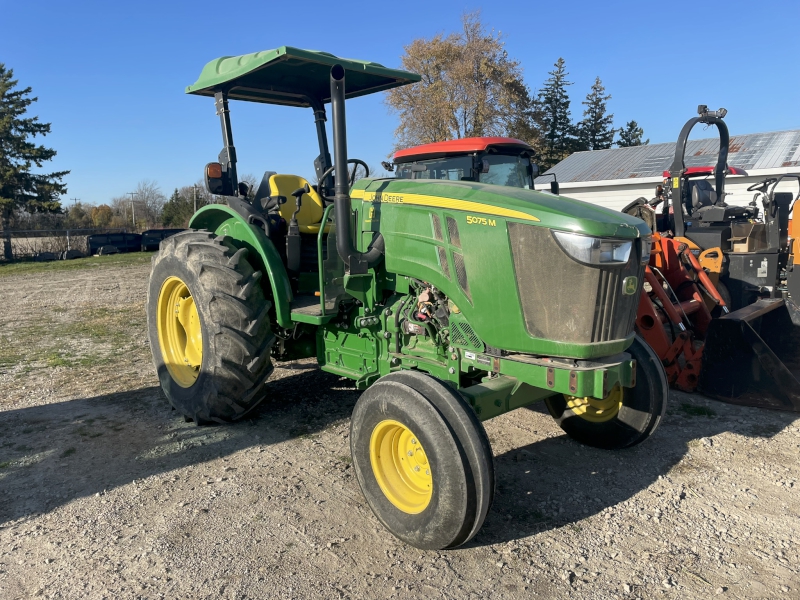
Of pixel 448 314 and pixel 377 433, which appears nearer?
pixel 377 433

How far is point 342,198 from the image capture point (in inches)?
138

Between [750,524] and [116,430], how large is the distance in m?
4.18

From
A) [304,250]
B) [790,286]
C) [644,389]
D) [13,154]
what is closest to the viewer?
[644,389]

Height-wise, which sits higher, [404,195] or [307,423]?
[404,195]

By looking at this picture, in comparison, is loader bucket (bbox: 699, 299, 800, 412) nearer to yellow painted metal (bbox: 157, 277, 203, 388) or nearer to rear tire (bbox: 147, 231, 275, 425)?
rear tire (bbox: 147, 231, 275, 425)

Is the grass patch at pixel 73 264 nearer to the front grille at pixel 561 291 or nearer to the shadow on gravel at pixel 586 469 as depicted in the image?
the shadow on gravel at pixel 586 469

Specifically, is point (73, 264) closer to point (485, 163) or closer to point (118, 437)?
point (485, 163)

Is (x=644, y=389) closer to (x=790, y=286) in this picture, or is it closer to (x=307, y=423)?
(x=307, y=423)

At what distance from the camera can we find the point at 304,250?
456 centimetres

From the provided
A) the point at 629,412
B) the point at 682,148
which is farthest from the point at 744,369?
the point at 682,148

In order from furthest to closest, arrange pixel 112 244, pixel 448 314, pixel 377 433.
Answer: pixel 112 244 → pixel 448 314 → pixel 377 433

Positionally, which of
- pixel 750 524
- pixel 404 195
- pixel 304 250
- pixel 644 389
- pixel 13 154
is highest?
pixel 13 154

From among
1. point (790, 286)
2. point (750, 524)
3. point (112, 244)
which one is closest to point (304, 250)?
point (750, 524)

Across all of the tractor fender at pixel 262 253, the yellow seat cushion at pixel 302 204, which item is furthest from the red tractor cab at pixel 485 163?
the tractor fender at pixel 262 253
